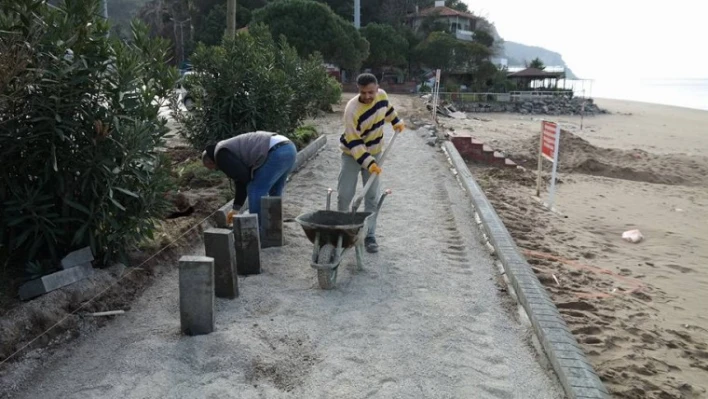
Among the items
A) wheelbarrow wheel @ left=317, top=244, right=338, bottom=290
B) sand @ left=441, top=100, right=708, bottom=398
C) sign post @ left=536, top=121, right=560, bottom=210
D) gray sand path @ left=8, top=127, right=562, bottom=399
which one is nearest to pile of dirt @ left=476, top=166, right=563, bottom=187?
sand @ left=441, top=100, right=708, bottom=398

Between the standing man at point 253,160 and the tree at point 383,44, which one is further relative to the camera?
the tree at point 383,44

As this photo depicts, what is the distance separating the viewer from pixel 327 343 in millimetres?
3656

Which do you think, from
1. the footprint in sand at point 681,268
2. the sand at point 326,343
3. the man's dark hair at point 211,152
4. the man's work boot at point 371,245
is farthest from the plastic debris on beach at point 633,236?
the man's dark hair at point 211,152

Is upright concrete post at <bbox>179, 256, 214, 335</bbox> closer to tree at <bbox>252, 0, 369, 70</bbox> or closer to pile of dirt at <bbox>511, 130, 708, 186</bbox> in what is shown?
pile of dirt at <bbox>511, 130, 708, 186</bbox>

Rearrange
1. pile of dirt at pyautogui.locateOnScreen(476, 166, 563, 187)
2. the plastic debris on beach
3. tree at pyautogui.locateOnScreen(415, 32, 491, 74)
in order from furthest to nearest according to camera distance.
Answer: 1. tree at pyautogui.locateOnScreen(415, 32, 491, 74)
2. pile of dirt at pyautogui.locateOnScreen(476, 166, 563, 187)
3. the plastic debris on beach

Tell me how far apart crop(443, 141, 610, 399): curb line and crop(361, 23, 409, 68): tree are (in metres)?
40.6

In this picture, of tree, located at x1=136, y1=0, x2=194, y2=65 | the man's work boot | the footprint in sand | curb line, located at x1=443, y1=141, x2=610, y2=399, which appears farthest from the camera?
tree, located at x1=136, y1=0, x2=194, y2=65

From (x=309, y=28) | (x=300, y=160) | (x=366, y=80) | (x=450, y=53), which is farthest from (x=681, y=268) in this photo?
(x=450, y=53)

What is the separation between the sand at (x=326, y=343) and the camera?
10.4 feet

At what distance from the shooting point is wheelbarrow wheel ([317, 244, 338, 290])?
14.7 ft

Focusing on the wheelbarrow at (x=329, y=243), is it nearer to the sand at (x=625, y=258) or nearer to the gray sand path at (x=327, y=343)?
the gray sand path at (x=327, y=343)

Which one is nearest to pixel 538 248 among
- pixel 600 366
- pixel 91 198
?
pixel 600 366

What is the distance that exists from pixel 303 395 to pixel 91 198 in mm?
2289

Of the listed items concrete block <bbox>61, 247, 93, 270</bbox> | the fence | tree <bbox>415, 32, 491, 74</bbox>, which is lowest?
concrete block <bbox>61, 247, 93, 270</bbox>
